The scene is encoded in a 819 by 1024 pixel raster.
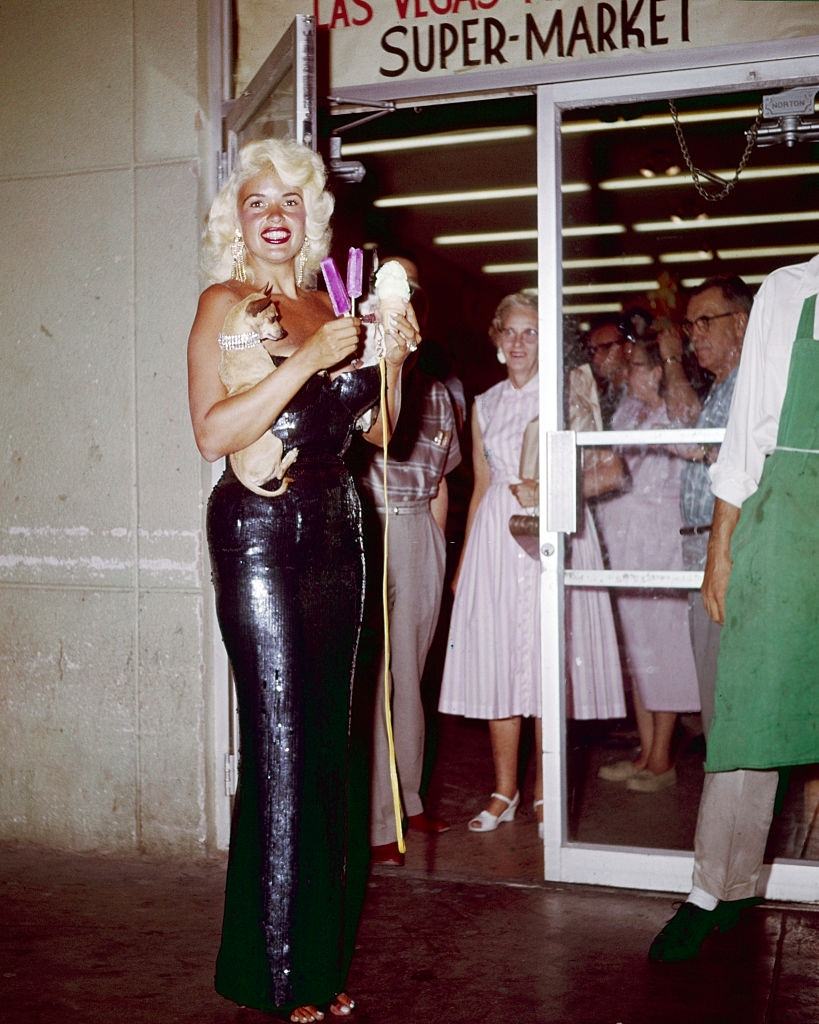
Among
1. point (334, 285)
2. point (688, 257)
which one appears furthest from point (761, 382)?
point (688, 257)

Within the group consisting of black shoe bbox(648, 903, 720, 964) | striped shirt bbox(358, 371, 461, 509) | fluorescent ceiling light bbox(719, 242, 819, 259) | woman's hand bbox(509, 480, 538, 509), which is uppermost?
fluorescent ceiling light bbox(719, 242, 819, 259)

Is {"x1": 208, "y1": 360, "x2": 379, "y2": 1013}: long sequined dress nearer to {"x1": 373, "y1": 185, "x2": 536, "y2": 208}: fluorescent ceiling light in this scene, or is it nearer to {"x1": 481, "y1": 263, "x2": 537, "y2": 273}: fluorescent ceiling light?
{"x1": 373, "y1": 185, "x2": 536, "y2": 208}: fluorescent ceiling light

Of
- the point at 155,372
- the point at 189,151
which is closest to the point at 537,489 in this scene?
the point at 155,372

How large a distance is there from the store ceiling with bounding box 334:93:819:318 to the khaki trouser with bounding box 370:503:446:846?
1.02 m

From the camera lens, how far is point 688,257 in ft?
18.4

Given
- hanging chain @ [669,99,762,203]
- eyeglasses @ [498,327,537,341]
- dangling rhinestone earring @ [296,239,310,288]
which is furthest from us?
eyeglasses @ [498,327,537,341]

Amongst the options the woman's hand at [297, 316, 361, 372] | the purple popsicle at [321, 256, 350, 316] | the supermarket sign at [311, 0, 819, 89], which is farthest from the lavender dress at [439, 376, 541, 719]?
the woman's hand at [297, 316, 361, 372]

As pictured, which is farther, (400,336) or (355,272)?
(400,336)

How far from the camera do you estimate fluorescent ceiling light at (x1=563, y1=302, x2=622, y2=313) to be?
12.7 feet

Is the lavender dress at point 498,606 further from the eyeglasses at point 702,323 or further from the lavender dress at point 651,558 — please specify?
the eyeglasses at point 702,323

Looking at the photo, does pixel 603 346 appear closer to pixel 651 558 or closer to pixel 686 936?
pixel 651 558

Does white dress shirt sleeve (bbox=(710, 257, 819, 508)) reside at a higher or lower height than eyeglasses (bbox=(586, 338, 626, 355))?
lower

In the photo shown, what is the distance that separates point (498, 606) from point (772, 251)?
6195 mm

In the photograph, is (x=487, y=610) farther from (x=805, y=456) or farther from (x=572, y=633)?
(x=805, y=456)
